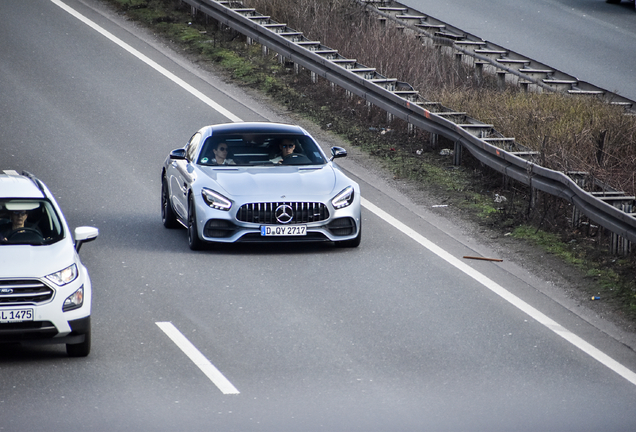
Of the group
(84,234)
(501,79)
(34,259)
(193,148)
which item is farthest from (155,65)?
(34,259)

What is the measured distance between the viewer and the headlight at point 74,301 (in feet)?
30.6

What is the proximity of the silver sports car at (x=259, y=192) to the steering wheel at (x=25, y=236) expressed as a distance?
131 inches

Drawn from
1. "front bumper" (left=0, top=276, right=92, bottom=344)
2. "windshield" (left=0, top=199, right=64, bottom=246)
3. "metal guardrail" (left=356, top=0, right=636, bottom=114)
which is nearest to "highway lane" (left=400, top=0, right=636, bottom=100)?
"metal guardrail" (left=356, top=0, right=636, bottom=114)

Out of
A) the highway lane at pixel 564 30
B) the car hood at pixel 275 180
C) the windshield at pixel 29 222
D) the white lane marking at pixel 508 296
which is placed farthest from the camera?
the highway lane at pixel 564 30

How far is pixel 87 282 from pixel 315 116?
11262 mm

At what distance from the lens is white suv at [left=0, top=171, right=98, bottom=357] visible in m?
9.16

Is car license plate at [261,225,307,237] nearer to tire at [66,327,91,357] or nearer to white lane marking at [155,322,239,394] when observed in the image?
white lane marking at [155,322,239,394]

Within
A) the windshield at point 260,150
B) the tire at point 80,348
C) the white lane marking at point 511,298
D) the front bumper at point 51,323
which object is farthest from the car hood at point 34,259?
the windshield at point 260,150

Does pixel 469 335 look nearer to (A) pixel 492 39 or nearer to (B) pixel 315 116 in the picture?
(B) pixel 315 116

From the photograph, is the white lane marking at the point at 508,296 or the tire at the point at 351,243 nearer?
the white lane marking at the point at 508,296

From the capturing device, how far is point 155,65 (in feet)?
76.0

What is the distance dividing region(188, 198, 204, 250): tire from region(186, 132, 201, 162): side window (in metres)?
1.01

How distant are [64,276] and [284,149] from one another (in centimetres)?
552

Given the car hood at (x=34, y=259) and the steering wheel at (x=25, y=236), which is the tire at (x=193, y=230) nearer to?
the steering wheel at (x=25, y=236)
